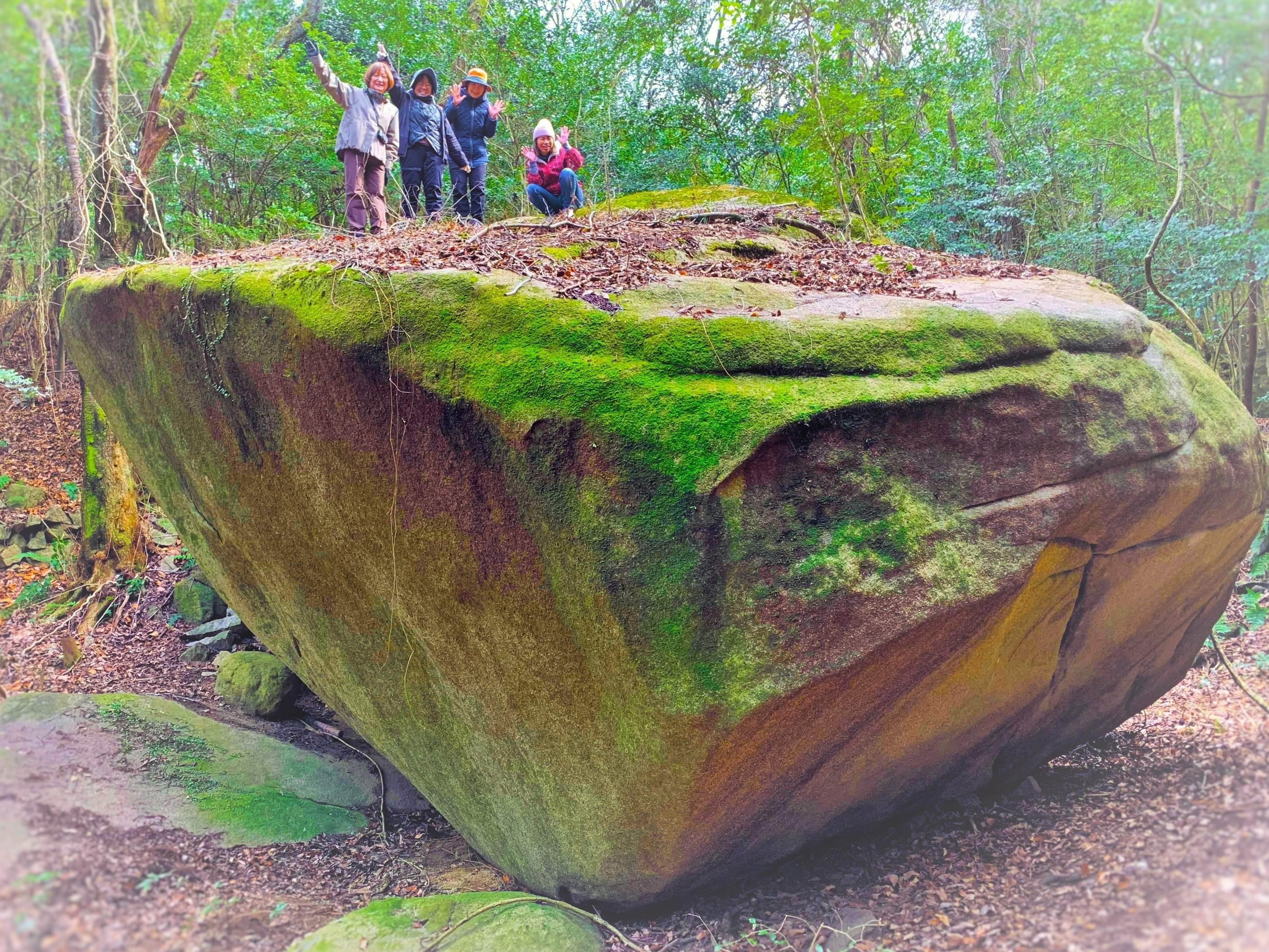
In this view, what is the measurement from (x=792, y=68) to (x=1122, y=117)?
6121 millimetres

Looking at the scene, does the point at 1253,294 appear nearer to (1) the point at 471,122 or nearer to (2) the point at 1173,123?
(2) the point at 1173,123

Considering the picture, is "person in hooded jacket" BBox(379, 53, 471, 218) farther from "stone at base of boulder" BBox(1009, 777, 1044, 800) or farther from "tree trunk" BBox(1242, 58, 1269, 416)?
"stone at base of boulder" BBox(1009, 777, 1044, 800)

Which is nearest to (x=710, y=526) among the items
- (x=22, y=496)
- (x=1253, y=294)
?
(x=1253, y=294)

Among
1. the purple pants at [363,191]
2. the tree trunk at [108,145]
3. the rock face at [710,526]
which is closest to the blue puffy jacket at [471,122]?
the purple pants at [363,191]

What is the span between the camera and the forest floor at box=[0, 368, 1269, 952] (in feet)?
8.58

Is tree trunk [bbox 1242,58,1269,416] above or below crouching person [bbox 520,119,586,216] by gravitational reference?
below

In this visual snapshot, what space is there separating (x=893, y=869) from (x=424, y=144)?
24.8ft

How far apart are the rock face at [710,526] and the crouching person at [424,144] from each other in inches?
135

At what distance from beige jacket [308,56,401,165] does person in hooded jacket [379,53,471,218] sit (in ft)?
1.10

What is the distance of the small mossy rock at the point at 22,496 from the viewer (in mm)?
7270

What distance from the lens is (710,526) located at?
10.6 ft

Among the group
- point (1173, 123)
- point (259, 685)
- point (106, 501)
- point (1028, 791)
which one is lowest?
point (1028, 791)

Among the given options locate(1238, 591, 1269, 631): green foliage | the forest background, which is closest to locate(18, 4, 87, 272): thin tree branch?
the forest background

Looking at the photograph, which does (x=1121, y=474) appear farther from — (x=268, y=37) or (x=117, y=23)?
(x=268, y=37)
